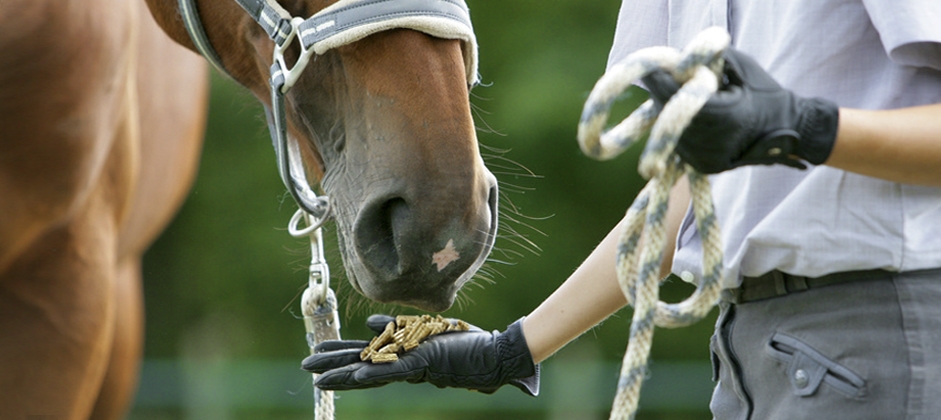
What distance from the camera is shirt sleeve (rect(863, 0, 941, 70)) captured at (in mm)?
1112

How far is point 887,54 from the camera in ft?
3.86

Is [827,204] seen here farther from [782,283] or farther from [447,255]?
[447,255]

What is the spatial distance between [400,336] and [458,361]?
10cm

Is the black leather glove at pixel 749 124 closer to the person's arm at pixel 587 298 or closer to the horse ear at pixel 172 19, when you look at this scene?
the person's arm at pixel 587 298

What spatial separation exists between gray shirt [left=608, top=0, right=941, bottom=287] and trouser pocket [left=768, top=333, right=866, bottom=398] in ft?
0.30

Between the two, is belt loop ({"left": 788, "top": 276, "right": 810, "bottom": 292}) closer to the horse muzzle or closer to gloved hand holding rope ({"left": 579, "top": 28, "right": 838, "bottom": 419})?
gloved hand holding rope ({"left": 579, "top": 28, "right": 838, "bottom": 419})

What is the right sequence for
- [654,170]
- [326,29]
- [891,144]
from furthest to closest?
[326,29] → [891,144] → [654,170]

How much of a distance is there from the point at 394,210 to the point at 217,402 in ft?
18.1

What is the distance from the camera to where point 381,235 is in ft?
4.85

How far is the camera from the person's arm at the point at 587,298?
4.96ft

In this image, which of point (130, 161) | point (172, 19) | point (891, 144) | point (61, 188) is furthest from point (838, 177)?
point (130, 161)

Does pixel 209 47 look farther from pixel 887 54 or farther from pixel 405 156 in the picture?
pixel 887 54

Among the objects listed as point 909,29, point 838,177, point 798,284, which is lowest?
point 798,284

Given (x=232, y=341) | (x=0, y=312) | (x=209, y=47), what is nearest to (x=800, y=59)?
(x=209, y=47)
